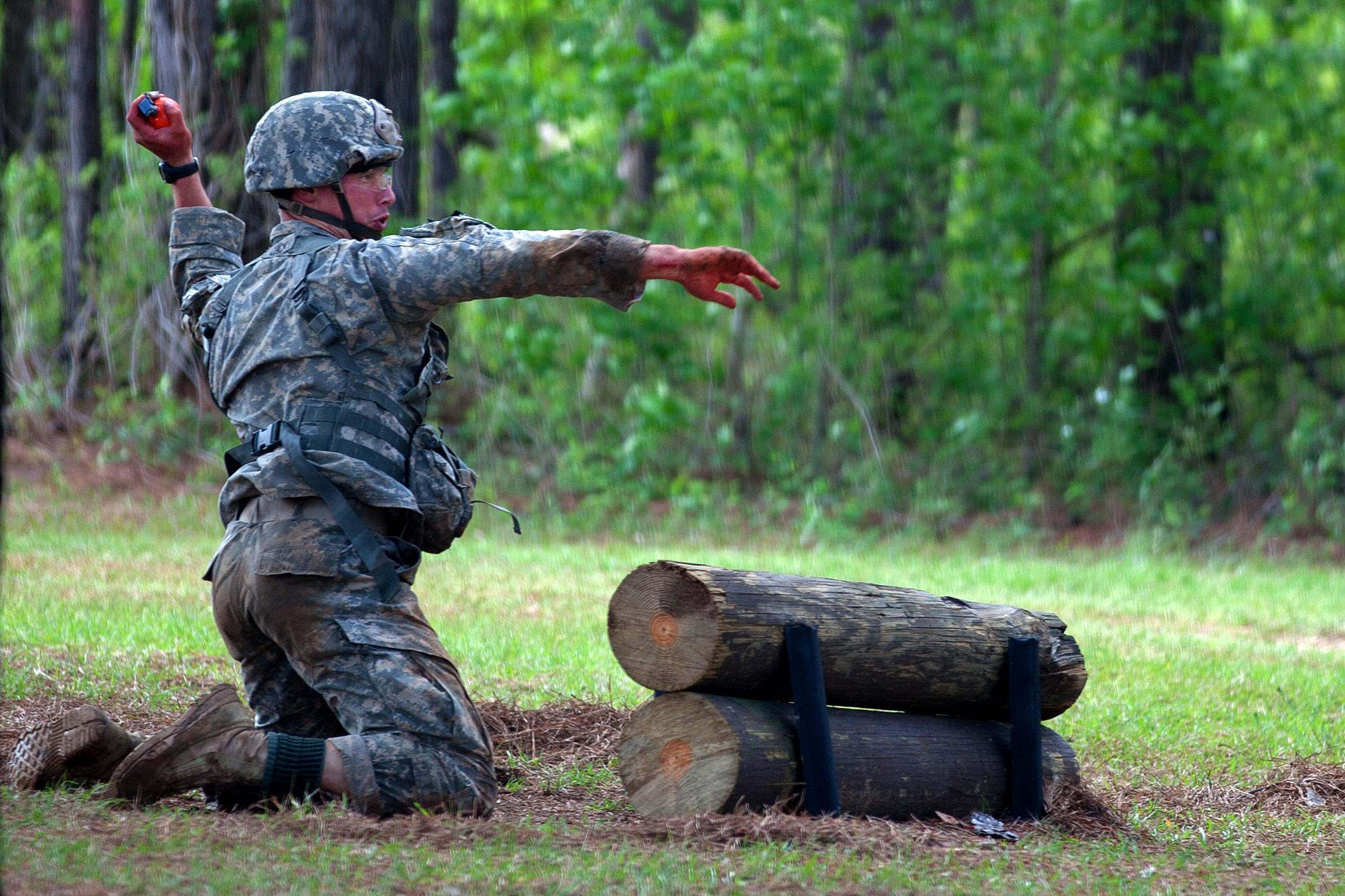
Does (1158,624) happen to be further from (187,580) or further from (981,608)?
(187,580)

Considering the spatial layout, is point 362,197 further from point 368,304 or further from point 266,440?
point 266,440

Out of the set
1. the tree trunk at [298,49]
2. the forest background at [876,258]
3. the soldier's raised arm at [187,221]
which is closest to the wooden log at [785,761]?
the soldier's raised arm at [187,221]

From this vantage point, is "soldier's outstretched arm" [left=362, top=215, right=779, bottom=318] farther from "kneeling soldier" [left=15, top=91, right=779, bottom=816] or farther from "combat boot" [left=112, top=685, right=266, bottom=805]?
"combat boot" [left=112, top=685, right=266, bottom=805]

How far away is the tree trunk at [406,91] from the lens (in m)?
13.7

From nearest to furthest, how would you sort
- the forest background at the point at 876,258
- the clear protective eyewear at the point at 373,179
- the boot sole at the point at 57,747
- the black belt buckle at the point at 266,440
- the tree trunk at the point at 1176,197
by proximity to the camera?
1. the boot sole at the point at 57,747
2. the black belt buckle at the point at 266,440
3. the clear protective eyewear at the point at 373,179
4. the forest background at the point at 876,258
5. the tree trunk at the point at 1176,197

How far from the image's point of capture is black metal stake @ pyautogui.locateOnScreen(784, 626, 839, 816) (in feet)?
15.5

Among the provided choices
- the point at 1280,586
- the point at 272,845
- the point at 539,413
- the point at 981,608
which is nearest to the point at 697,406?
the point at 539,413

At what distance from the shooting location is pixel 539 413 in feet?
52.4

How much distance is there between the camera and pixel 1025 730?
5.16 metres

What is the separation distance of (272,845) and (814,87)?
1199 cm

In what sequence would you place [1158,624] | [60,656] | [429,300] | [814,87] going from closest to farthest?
1. [429,300]
2. [60,656]
3. [1158,624]
4. [814,87]

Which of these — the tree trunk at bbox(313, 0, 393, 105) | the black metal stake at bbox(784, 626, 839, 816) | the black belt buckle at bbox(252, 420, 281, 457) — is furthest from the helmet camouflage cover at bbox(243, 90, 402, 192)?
the tree trunk at bbox(313, 0, 393, 105)

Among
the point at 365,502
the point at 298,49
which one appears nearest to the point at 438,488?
the point at 365,502

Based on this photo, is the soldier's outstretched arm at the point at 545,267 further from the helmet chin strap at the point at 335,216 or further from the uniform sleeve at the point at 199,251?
the uniform sleeve at the point at 199,251
